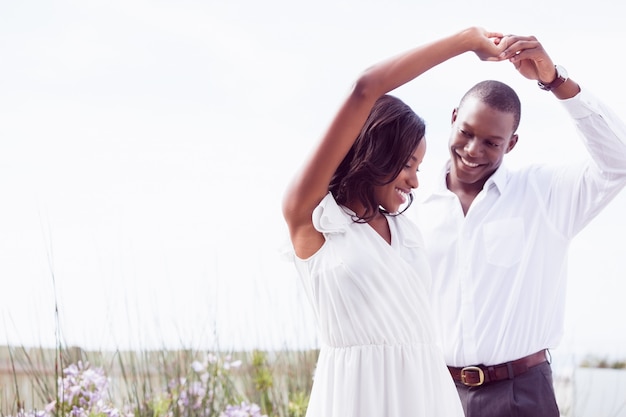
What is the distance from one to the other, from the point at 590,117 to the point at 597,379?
8.94ft

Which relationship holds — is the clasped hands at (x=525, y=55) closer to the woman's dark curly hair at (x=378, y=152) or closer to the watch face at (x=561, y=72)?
the watch face at (x=561, y=72)

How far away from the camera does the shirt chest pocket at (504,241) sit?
2.65 meters

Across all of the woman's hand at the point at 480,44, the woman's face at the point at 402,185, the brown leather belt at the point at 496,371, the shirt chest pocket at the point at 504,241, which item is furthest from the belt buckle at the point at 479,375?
the woman's hand at the point at 480,44

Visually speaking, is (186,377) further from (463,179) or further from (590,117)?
(590,117)

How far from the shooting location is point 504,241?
2674mm

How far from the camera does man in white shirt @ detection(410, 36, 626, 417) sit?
2584mm

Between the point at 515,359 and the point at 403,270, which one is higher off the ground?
the point at 403,270

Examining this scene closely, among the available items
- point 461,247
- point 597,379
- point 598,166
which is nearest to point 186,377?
point 461,247

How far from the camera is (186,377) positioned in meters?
3.94

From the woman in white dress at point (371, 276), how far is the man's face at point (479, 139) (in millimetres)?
792

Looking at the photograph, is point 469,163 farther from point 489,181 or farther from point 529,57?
point 529,57

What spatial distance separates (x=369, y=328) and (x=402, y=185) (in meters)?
0.32

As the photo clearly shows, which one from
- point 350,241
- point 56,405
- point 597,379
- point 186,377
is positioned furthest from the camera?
point 597,379

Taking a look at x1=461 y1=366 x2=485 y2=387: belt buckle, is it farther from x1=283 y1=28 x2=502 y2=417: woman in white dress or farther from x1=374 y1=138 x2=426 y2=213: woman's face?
x1=374 y1=138 x2=426 y2=213: woman's face
